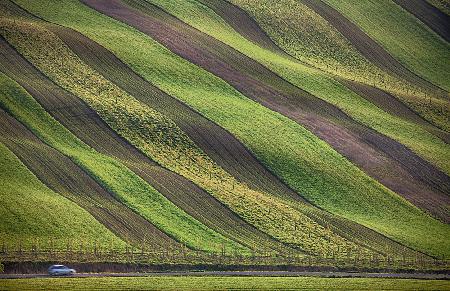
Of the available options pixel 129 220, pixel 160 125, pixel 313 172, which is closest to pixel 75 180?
pixel 129 220

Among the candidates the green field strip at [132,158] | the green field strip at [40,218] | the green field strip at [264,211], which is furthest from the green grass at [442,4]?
the green field strip at [40,218]

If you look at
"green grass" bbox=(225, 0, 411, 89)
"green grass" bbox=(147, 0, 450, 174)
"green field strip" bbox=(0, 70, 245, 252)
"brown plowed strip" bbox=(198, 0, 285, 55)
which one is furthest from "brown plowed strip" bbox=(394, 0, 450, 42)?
"green field strip" bbox=(0, 70, 245, 252)

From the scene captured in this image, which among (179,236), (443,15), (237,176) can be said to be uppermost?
(443,15)

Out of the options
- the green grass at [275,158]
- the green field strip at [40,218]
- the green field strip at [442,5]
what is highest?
the green field strip at [442,5]

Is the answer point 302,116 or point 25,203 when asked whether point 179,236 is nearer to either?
point 25,203

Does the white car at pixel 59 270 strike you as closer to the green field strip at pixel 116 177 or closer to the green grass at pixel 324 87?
the green field strip at pixel 116 177

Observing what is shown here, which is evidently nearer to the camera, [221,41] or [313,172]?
[313,172]

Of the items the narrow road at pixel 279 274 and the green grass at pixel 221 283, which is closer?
the green grass at pixel 221 283
